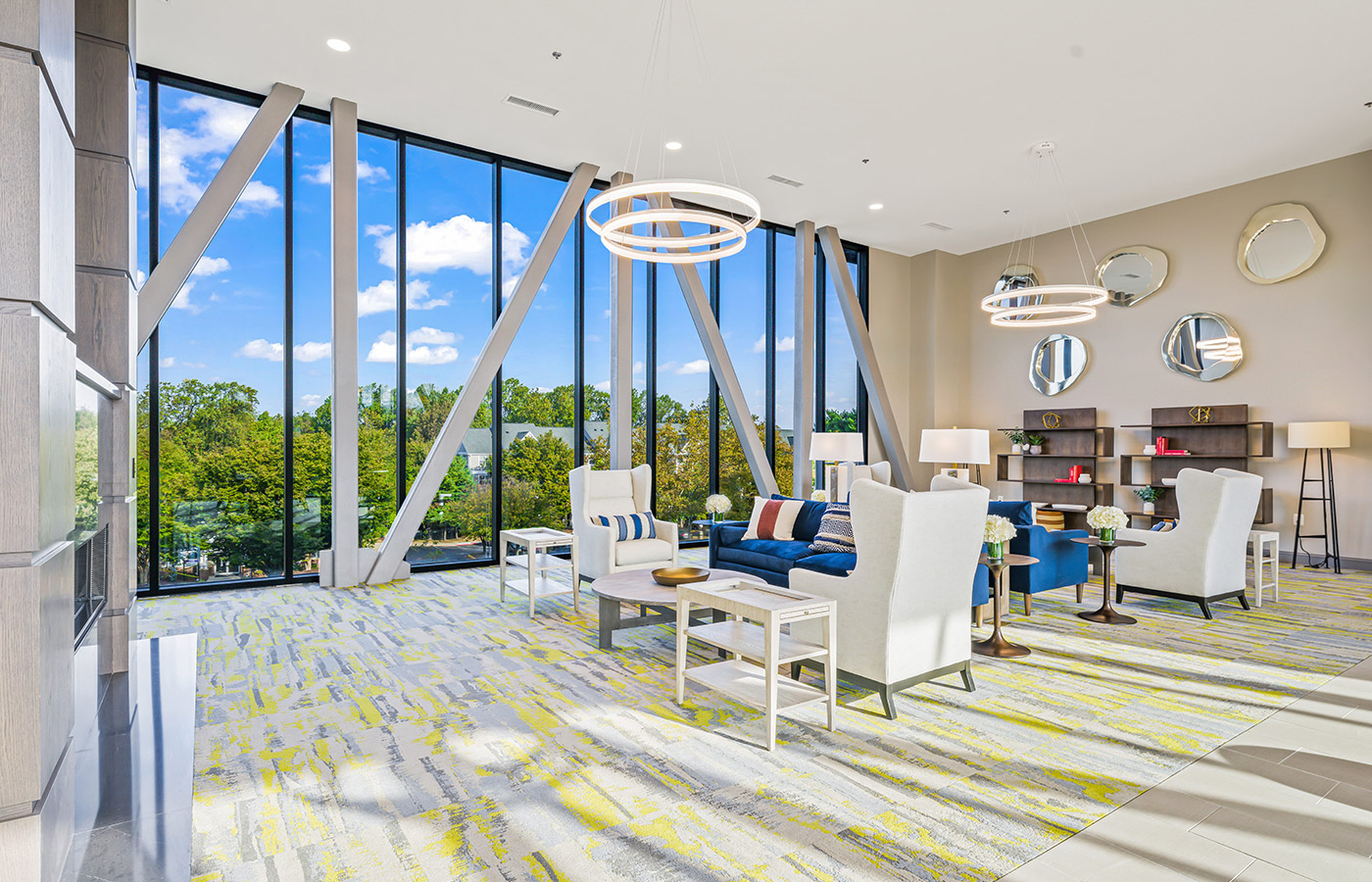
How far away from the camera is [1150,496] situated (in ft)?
28.2

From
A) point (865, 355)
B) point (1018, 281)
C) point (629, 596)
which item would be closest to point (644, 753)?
point (629, 596)

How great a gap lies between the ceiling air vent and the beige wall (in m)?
5.87

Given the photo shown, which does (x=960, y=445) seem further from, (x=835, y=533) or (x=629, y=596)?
(x=629, y=596)

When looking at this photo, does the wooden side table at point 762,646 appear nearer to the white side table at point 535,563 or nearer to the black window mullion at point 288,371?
the white side table at point 535,563

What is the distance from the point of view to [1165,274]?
349 inches

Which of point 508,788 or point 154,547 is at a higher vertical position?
point 154,547

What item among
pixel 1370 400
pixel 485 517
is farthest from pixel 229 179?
pixel 1370 400

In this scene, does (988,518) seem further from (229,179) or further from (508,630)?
(229,179)

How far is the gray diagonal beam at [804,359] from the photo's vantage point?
9.45 metres

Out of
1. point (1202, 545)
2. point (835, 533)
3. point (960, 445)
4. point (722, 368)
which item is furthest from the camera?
point (722, 368)

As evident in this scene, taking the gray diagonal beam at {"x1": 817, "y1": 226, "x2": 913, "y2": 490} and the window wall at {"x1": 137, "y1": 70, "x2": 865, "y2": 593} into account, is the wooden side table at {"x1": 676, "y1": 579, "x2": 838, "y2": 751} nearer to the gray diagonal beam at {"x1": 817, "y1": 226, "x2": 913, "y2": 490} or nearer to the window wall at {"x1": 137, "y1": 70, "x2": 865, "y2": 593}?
the window wall at {"x1": 137, "y1": 70, "x2": 865, "y2": 593}

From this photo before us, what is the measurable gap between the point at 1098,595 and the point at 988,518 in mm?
2574

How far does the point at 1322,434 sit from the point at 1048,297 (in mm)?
3547

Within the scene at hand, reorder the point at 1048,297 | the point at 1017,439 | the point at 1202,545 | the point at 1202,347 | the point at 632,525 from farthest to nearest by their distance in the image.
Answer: the point at 1017,439 < the point at 1048,297 < the point at 1202,347 < the point at 632,525 < the point at 1202,545
